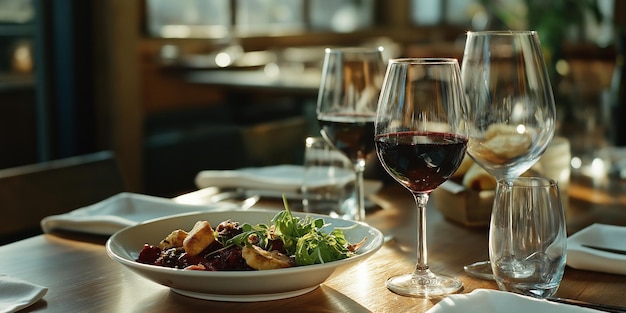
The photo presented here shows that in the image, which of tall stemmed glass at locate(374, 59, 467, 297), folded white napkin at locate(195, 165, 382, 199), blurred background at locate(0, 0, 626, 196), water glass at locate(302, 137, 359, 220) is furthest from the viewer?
blurred background at locate(0, 0, 626, 196)

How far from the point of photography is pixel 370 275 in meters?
1.09

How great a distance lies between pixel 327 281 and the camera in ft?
3.46

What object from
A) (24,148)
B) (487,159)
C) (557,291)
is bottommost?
(24,148)

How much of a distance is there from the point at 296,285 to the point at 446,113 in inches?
10.1

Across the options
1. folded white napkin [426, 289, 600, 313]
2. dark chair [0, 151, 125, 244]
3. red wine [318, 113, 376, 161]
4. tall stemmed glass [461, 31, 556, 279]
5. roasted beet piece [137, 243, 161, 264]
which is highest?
tall stemmed glass [461, 31, 556, 279]

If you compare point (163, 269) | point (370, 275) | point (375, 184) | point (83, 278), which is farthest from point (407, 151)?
point (375, 184)

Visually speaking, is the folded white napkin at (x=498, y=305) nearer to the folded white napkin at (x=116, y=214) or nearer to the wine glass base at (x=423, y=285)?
the wine glass base at (x=423, y=285)

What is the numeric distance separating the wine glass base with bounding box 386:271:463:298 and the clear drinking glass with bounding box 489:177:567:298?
69mm

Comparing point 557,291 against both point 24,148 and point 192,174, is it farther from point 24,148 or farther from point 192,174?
point 24,148

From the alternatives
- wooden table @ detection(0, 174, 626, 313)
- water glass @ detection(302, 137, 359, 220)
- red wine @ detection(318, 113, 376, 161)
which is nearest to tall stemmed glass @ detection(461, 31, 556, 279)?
wooden table @ detection(0, 174, 626, 313)

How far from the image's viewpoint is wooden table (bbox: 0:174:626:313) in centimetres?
96

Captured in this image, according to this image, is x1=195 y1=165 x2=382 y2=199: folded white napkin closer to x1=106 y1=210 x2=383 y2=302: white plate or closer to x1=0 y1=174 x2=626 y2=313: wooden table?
x1=0 y1=174 x2=626 y2=313: wooden table

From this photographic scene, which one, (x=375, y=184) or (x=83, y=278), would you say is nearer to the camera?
(x=83, y=278)

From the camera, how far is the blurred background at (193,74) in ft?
8.05
